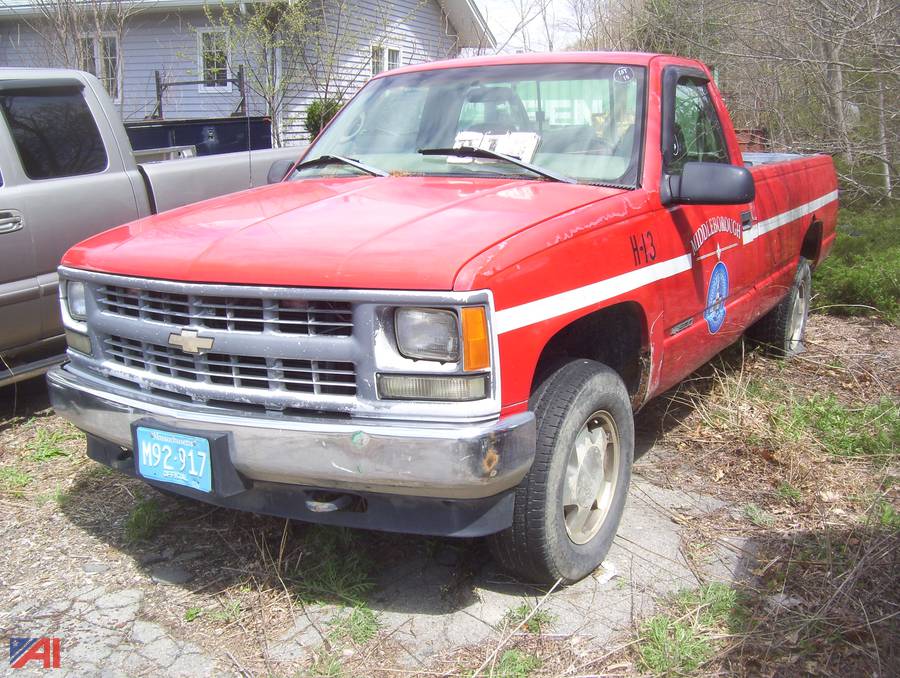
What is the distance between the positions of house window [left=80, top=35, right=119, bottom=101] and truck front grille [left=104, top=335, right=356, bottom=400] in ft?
34.2

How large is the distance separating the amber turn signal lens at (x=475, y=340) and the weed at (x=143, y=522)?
1782 millimetres

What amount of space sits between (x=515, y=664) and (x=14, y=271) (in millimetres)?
3483

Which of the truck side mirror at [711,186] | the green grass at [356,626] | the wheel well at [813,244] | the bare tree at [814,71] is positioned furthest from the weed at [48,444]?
the bare tree at [814,71]

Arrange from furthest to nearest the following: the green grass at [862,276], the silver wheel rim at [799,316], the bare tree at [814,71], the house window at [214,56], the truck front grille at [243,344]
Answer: the house window at [214,56] → the bare tree at [814,71] → the green grass at [862,276] → the silver wheel rim at [799,316] → the truck front grille at [243,344]

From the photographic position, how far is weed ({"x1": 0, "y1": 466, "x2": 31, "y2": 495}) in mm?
4051

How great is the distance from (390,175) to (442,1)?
18755mm

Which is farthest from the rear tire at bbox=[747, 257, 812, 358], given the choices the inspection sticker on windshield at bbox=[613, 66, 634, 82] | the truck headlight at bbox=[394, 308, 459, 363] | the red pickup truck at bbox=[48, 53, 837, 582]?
the truck headlight at bbox=[394, 308, 459, 363]

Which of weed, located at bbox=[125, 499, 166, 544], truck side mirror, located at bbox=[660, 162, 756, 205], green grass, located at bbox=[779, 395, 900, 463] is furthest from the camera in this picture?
green grass, located at bbox=[779, 395, 900, 463]

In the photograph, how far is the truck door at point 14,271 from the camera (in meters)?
4.68

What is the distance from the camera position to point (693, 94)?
4344mm

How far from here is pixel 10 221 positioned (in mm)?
4703

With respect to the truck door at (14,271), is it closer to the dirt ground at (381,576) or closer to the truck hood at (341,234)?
the dirt ground at (381,576)

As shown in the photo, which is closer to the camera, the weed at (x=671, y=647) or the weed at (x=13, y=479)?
the weed at (x=671, y=647)

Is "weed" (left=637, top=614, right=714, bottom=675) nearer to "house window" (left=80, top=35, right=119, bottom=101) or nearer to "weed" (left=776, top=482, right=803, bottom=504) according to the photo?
"weed" (left=776, top=482, right=803, bottom=504)
